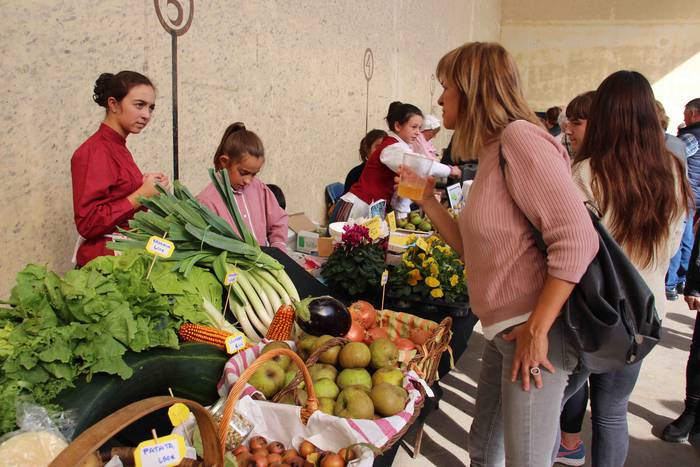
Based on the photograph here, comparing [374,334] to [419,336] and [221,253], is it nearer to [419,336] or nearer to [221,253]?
[419,336]

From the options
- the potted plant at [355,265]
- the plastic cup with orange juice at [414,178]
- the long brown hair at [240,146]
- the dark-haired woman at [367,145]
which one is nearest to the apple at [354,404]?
the plastic cup with orange juice at [414,178]

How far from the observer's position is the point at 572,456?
2.72m

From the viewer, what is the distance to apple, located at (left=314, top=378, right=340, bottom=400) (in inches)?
69.1

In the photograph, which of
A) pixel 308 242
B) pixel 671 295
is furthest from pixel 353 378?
pixel 671 295

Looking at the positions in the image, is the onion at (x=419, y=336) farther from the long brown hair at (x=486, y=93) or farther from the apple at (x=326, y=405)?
the long brown hair at (x=486, y=93)

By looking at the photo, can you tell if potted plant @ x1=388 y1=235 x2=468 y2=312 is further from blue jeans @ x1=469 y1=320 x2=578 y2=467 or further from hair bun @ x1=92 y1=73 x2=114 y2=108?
hair bun @ x1=92 y1=73 x2=114 y2=108

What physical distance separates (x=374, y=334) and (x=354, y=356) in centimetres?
38

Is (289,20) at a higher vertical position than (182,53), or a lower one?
higher

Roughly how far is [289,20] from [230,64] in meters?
1.03

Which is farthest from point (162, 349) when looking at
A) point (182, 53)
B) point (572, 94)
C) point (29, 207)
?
point (572, 94)

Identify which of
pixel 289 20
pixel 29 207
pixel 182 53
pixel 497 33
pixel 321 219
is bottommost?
pixel 321 219

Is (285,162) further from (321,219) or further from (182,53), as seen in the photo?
(182,53)

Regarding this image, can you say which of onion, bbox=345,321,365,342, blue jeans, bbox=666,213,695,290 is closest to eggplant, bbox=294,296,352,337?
onion, bbox=345,321,365,342

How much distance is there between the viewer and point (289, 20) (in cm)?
488
